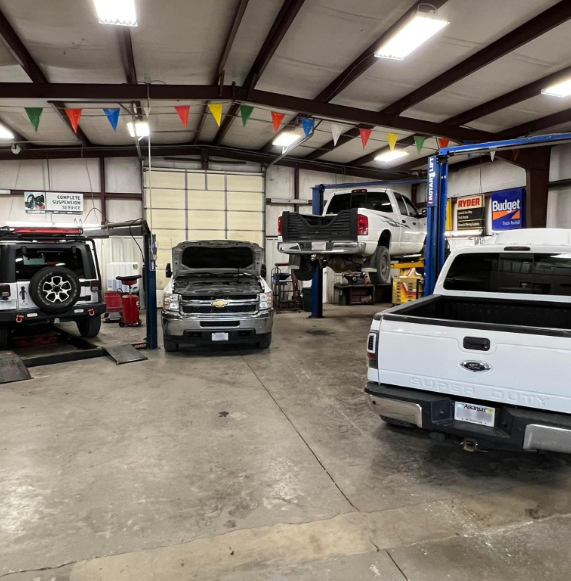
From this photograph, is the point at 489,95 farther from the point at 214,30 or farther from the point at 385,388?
the point at 385,388

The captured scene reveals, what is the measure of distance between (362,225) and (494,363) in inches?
188

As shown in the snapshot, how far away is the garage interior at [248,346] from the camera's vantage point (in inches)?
95.7

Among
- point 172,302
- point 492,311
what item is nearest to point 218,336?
point 172,302

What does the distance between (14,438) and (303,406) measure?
2.78 m

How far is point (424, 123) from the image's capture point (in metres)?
9.31

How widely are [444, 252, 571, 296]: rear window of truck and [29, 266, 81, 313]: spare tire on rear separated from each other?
5.68m

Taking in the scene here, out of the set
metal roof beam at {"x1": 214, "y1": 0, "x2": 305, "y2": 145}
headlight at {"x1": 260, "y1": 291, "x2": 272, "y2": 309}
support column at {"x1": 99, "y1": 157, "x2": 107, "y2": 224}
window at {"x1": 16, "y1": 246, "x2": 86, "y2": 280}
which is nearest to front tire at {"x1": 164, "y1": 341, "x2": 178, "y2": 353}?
headlight at {"x1": 260, "y1": 291, "x2": 272, "y2": 309}

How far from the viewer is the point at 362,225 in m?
7.19

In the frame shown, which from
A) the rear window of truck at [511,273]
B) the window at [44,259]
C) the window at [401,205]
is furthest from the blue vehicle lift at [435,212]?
the window at [44,259]

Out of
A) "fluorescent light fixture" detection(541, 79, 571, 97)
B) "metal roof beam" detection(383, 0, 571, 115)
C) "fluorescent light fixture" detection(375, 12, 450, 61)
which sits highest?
"metal roof beam" detection(383, 0, 571, 115)

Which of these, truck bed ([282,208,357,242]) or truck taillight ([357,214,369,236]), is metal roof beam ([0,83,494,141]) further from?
truck taillight ([357,214,369,236])

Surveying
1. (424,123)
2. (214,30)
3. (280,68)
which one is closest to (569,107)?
(424,123)

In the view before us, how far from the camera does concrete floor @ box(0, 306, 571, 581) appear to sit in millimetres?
2240

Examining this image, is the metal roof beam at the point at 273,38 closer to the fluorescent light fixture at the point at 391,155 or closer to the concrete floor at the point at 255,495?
the concrete floor at the point at 255,495
